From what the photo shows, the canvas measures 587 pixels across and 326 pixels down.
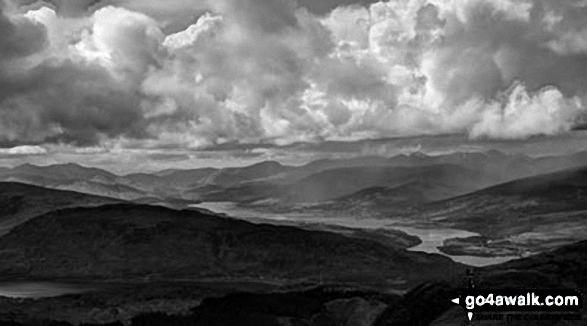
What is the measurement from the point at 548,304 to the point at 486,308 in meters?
39.3

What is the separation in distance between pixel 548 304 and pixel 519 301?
10.4 meters

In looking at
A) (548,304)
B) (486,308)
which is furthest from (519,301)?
(486,308)

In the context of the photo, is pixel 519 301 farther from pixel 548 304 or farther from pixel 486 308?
pixel 486 308

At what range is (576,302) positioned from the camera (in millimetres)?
168500

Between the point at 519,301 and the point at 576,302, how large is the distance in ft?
38.9

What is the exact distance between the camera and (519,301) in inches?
6796

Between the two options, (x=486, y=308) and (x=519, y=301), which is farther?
(x=519, y=301)

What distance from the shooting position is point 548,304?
17862 centimetres

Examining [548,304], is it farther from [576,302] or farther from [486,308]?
[486,308]

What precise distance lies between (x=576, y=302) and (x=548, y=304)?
10.7 metres

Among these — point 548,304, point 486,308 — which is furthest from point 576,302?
point 486,308

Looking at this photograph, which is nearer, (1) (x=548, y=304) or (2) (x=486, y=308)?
(2) (x=486, y=308)

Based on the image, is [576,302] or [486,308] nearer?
[486,308]
